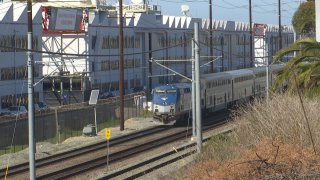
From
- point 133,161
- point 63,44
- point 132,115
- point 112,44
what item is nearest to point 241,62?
point 112,44

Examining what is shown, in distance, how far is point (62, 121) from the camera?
149 feet

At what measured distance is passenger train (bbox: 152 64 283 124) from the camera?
46344 mm

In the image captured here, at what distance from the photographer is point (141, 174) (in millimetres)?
26453

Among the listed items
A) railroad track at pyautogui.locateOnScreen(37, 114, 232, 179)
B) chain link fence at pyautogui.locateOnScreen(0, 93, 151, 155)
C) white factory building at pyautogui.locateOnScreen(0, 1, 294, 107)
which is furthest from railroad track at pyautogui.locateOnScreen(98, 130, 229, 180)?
white factory building at pyautogui.locateOnScreen(0, 1, 294, 107)

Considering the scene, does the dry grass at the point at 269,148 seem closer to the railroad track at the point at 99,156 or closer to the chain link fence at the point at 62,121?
the railroad track at the point at 99,156

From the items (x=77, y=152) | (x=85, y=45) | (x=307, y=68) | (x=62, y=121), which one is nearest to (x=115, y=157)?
(x=77, y=152)

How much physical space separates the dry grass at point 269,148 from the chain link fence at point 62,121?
677 inches

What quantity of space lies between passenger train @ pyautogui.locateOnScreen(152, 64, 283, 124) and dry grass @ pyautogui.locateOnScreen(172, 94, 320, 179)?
807 inches

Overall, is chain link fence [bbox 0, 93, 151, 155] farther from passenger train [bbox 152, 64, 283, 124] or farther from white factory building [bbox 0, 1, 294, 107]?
passenger train [bbox 152, 64, 283, 124]

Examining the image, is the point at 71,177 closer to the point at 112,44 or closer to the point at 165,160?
the point at 165,160

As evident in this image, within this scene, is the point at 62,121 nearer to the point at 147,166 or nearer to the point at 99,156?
the point at 99,156

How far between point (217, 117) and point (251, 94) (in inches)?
399

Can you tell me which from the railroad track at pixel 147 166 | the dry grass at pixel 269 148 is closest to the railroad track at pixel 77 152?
the railroad track at pixel 147 166

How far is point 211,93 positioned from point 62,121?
39.4ft
